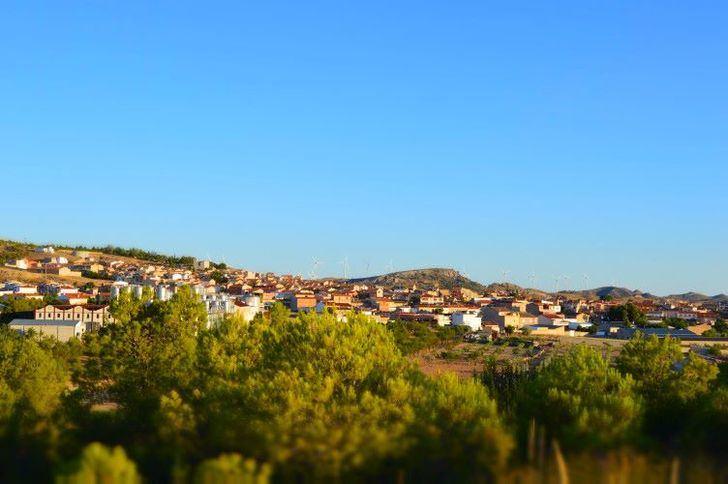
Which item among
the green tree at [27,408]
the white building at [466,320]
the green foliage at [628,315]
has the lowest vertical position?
the green tree at [27,408]

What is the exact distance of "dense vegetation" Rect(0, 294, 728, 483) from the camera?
13.9m

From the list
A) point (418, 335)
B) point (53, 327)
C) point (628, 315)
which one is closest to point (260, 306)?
point (418, 335)

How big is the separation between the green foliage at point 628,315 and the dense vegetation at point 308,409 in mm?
70360

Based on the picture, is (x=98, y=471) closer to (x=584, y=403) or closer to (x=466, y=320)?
(x=584, y=403)

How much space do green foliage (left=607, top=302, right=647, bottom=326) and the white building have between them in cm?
1776

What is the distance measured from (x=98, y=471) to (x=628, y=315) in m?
95.6

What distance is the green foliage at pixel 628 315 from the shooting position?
9559cm

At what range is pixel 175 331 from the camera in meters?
27.8

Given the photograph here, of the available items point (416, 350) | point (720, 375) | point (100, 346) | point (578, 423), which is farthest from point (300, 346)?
point (416, 350)

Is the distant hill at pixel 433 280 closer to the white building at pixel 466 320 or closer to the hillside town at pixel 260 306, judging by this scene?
the hillside town at pixel 260 306

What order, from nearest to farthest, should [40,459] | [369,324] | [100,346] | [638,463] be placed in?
[638,463], [40,459], [369,324], [100,346]

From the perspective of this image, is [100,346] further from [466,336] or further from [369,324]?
[466,336]

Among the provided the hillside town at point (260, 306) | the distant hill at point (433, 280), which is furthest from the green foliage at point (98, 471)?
the distant hill at point (433, 280)

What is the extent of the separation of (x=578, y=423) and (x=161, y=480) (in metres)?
10.3
